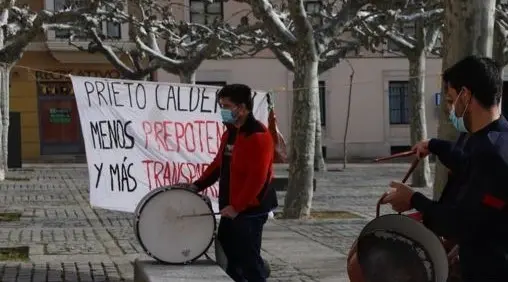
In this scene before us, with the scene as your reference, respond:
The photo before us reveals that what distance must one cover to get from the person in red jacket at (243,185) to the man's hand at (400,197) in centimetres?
264

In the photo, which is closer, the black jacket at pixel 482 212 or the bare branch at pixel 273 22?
the black jacket at pixel 482 212

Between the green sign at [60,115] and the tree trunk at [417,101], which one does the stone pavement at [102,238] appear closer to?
the tree trunk at [417,101]

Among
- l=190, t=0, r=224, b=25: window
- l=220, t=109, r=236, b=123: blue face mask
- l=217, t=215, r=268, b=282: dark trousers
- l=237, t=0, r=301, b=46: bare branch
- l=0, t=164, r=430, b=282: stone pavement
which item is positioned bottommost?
l=0, t=164, r=430, b=282: stone pavement

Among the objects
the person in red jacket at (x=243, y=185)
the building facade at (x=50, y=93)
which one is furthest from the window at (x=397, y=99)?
the person in red jacket at (x=243, y=185)

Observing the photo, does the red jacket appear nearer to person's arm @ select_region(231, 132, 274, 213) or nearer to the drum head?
person's arm @ select_region(231, 132, 274, 213)

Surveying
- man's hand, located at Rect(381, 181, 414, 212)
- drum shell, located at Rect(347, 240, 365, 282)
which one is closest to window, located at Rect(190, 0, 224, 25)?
drum shell, located at Rect(347, 240, 365, 282)

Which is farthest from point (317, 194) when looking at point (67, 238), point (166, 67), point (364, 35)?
point (166, 67)

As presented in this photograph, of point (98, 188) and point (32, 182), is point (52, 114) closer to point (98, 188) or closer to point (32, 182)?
point (32, 182)

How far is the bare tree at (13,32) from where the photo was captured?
14.9 meters

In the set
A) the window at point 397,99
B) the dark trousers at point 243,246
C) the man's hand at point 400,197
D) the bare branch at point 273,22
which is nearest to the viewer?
the man's hand at point 400,197

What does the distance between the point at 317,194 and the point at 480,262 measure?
49.0 ft

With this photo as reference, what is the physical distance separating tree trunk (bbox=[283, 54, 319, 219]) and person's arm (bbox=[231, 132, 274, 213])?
22.7 feet

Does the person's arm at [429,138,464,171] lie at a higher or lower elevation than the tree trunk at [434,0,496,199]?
lower

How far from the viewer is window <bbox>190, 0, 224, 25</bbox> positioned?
118 feet
